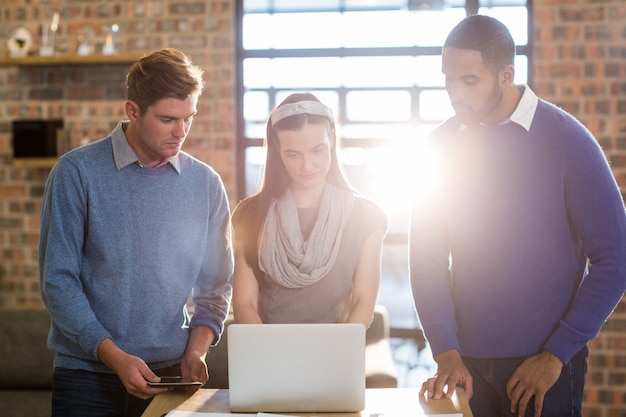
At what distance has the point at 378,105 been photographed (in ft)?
14.5

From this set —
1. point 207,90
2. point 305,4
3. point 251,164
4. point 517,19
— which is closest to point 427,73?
point 517,19

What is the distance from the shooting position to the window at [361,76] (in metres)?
4.36

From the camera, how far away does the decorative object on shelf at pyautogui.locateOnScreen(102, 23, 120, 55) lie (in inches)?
166

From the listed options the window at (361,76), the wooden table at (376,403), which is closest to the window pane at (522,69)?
A: the window at (361,76)

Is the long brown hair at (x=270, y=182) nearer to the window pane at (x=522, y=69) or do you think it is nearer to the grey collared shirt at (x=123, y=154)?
the grey collared shirt at (x=123, y=154)

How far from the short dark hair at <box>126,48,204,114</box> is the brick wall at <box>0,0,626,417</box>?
2.40m

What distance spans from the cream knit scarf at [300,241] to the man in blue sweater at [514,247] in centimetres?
22

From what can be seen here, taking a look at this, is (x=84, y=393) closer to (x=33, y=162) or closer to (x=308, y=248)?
(x=308, y=248)

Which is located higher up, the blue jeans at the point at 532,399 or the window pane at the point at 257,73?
the window pane at the point at 257,73

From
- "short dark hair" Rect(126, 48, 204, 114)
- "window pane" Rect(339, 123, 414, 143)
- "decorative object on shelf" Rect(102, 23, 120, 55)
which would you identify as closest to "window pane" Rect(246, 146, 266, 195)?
"window pane" Rect(339, 123, 414, 143)

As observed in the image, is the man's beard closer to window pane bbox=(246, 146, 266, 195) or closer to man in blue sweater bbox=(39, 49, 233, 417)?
man in blue sweater bbox=(39, 49, 233, 417)

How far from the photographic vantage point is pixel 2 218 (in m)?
4.41

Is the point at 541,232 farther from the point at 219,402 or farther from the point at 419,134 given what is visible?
the point at 419,134

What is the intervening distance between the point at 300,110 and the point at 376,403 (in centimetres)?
76
